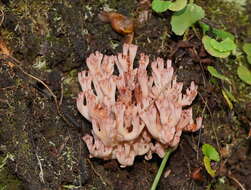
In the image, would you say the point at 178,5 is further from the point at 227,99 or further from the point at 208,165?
the point at 208,165

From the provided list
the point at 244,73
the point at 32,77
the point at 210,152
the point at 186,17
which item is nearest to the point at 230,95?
the point at 244,73

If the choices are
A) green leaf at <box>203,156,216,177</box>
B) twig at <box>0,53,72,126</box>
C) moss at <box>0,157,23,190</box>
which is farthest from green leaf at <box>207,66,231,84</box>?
moss at <box>0,157,23,190</box>

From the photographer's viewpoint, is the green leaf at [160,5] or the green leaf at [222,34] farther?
the green leaf at [222,34]

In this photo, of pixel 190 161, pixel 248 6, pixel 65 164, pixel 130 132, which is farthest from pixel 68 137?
pixel 248 6

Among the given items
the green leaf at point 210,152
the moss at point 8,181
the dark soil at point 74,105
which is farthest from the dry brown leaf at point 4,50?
the green leaf at point 210,152

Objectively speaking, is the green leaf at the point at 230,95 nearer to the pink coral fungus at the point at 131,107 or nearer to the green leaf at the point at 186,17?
the pink coral fungus at the point at 131,107

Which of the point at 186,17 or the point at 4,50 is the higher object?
the point at 186,17
